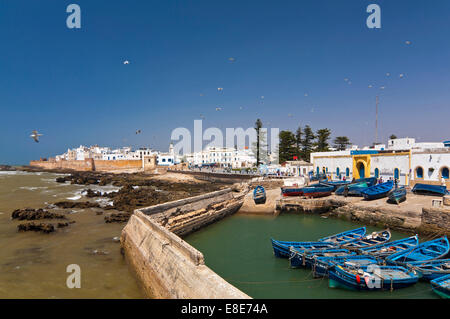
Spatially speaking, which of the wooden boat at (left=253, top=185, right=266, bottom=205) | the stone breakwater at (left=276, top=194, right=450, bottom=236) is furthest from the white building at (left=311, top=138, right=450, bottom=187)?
the wooden boat at (left=253, top=185, right=266, bottom=205)

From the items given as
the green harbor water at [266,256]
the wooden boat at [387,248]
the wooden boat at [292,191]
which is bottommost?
the green harbor water at [266,256]

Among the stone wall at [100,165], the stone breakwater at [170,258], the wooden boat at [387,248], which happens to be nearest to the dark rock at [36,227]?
the stone breakwater at [170,258]

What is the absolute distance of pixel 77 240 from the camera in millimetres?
14781

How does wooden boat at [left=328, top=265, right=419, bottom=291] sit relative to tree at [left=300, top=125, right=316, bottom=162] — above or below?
below

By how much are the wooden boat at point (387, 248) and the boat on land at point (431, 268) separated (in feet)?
3.75

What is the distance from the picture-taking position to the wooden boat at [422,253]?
10.5 metres

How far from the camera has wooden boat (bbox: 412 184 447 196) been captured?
1911 centimetres

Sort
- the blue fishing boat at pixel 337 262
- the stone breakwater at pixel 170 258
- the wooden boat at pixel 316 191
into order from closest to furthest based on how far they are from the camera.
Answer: the stone breakwater at pixel 170 258 → the blue fishing boat at pixel 337 262 → the wooden boat at pixel 316 191

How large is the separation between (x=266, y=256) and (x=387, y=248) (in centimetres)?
559

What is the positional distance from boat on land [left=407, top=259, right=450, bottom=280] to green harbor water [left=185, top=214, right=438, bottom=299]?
393 millimetres

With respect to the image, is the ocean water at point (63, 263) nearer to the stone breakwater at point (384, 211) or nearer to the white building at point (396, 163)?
the stone breakwater at point (384, 211)

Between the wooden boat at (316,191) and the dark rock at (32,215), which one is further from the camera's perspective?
the wooden boat at (316,191)

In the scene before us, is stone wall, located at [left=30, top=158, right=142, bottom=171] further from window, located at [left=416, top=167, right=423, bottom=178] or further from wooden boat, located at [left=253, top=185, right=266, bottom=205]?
window, located at [left=416, top=167, right=423, bottom=178]

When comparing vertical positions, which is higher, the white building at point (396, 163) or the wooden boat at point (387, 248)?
the white building at point (396, 163)
